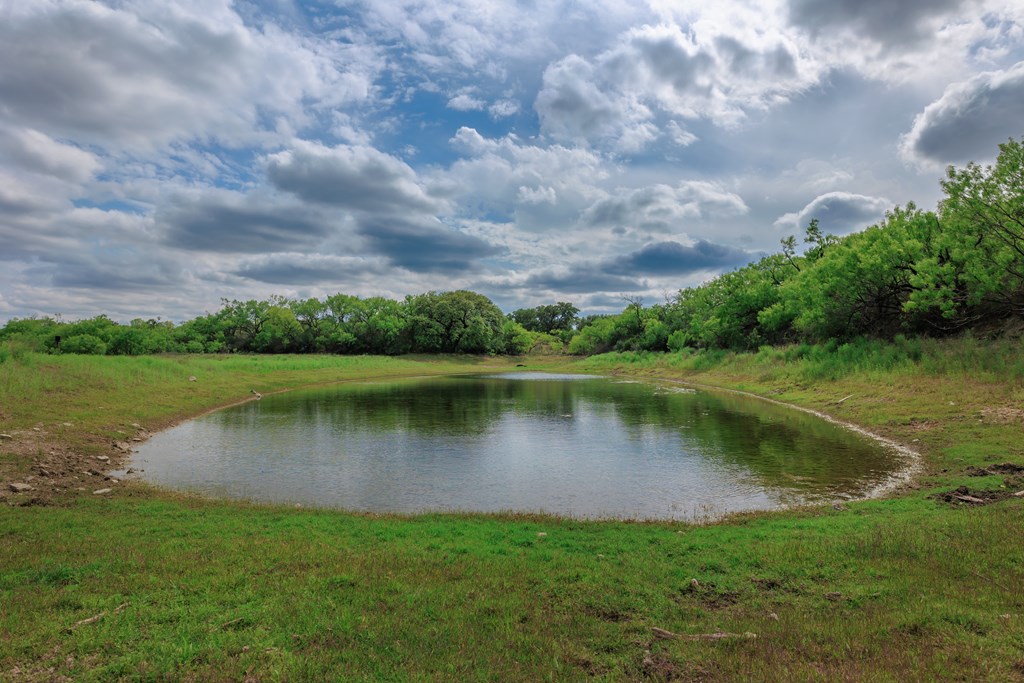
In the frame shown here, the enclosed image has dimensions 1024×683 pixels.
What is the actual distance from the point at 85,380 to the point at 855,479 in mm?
34156

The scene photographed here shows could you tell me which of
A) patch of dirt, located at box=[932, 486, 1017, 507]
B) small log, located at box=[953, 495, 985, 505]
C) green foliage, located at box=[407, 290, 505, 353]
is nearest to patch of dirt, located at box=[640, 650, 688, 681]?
patch of dirt, located at box=[932, 486, 1017, 507]

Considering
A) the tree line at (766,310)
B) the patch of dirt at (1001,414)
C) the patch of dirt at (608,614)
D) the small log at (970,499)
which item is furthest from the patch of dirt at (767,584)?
the tree line at (766,310)

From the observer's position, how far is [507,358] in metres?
114

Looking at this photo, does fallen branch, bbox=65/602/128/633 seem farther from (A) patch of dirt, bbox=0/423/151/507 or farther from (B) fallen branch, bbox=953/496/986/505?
(B) fallen branch, bbox=953/496/986/505

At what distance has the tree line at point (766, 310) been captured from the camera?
2692 centimetres

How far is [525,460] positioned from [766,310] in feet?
149

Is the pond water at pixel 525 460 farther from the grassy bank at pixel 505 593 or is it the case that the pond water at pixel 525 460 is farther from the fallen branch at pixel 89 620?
the fallen branch at pixel 89 620

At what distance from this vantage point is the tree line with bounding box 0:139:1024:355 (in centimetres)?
2692

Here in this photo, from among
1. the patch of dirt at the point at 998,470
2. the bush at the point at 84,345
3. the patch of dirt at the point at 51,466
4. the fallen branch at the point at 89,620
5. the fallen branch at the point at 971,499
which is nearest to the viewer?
the fallen branch at the point at 89,620

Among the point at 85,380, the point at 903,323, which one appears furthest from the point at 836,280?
the point at 85,380

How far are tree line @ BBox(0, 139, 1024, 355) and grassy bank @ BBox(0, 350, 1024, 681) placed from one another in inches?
830

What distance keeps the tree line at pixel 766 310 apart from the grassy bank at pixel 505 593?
69.2 ft

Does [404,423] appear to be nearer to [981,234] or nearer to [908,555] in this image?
[908,555]

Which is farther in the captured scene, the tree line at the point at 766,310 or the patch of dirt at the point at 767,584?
the tree line at the point at 766,310
